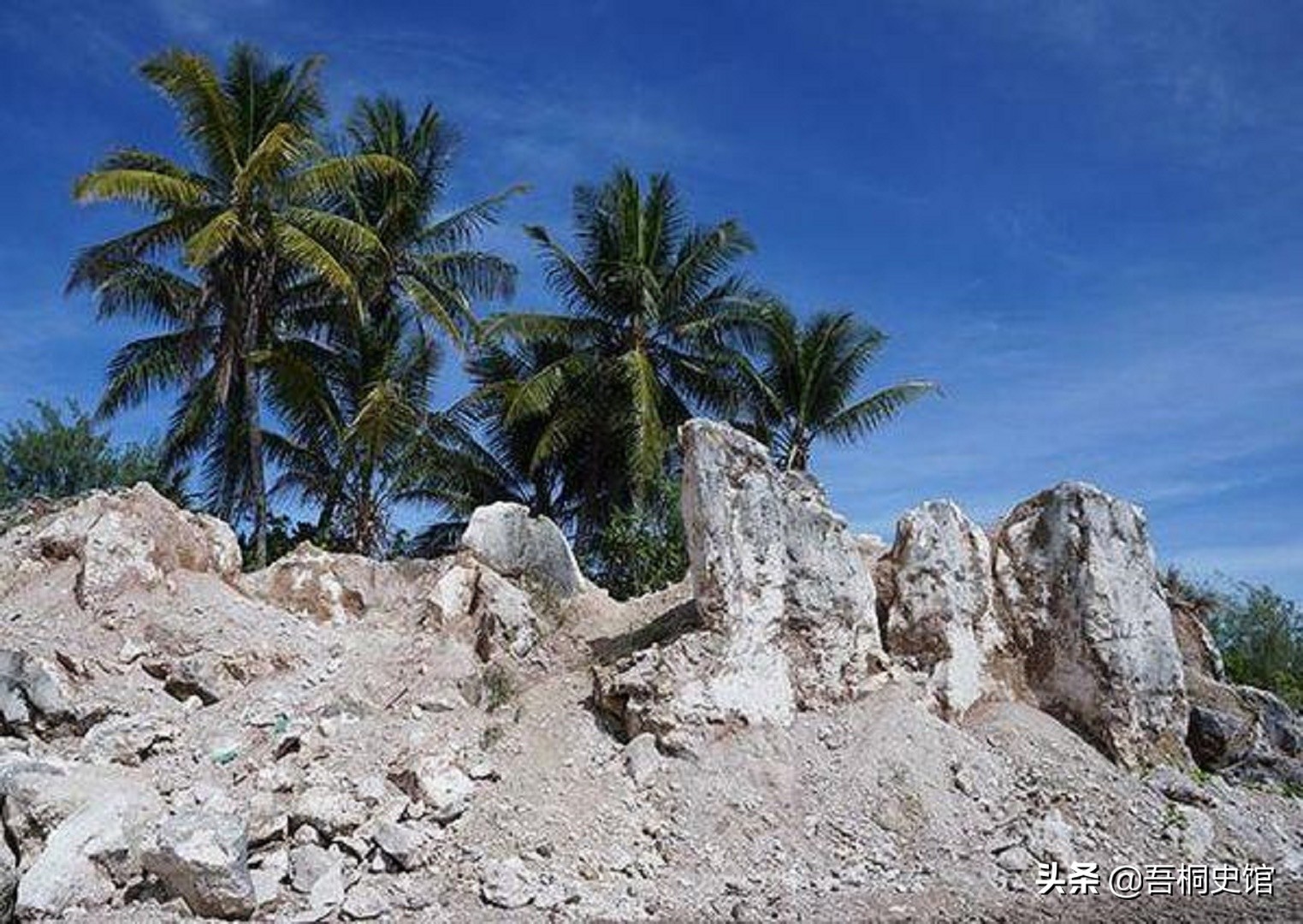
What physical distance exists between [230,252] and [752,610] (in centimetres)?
1166

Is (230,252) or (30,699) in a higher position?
(230,252)

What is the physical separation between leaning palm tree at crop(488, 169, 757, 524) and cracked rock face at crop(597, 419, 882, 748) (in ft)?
29.9

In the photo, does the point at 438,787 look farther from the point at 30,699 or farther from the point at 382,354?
the point at 382,354

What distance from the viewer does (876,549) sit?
46.6 ft

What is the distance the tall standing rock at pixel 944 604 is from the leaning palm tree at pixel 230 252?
9.64m

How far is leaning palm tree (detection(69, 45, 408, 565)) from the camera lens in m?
17.2

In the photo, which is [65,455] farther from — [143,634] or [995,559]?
[995,559]

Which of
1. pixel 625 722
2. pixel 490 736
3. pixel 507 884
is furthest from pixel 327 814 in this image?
pixel 625 722

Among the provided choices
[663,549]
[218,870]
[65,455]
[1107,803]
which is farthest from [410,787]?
[65,455]

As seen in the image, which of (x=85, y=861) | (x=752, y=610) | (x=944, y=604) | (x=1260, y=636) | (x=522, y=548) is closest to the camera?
(x=85, y=861)

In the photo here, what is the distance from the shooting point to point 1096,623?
12.6m

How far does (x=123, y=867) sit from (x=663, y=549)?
11514 millimetres

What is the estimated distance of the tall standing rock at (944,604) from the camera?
12.3 meters

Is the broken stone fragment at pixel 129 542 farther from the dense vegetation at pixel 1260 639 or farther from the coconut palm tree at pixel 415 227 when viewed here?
the dense vegetation at pixel 1260 639
